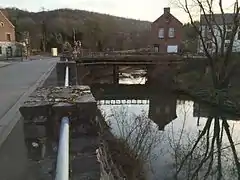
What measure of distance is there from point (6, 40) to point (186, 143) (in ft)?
174

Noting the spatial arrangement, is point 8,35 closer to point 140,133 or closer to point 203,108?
point 203,108

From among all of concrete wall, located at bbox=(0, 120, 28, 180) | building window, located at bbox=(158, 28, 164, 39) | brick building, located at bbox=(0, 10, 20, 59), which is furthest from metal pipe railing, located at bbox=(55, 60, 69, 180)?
brick building, located at bbox=(0, 10, 20, 59)

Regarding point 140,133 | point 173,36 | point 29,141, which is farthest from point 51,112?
point 173,36

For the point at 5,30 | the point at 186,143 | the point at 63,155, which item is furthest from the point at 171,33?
the point at 63,155

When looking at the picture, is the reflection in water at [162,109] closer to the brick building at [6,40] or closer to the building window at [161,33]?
the building window at [161,33]

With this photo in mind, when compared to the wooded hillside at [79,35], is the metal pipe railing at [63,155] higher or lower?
lower

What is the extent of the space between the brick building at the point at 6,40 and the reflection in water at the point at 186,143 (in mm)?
44588

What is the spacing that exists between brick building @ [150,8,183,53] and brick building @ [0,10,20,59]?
90.4 feet

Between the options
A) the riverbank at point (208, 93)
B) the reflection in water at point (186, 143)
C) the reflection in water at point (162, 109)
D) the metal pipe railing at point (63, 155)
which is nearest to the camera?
the metal pipe railing at point (63, 155)

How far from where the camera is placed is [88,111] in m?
2.52

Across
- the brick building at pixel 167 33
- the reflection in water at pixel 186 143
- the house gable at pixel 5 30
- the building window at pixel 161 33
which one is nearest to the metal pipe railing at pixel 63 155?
the reflection in water at pixel 186 143

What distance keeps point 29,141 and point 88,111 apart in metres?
0.59

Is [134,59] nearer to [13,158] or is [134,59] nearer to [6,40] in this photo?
[6,40]

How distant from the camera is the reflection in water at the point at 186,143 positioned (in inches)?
453
